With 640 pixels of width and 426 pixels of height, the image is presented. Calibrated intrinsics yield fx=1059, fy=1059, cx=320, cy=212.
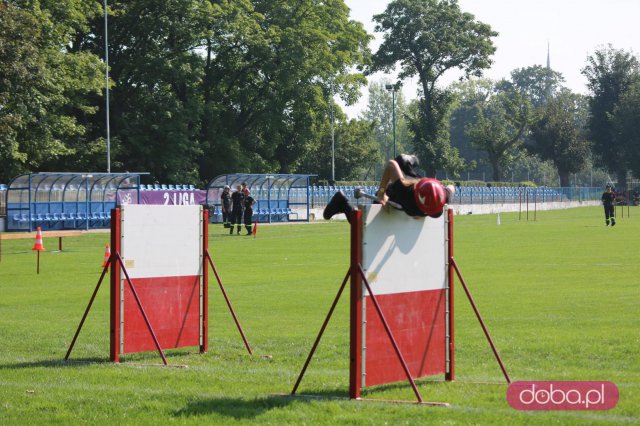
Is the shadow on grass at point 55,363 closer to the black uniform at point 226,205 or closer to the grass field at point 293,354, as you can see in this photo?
the grass field at point 293,354

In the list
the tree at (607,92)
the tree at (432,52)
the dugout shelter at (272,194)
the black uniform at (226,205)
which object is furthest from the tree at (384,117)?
the black uniform at (226,205)

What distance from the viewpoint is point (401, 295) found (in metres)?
9.23

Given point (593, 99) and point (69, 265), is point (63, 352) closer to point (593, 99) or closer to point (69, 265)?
point (69, 265)

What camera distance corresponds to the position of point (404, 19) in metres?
104

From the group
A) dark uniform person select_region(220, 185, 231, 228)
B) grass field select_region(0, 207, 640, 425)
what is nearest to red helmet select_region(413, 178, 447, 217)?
grass field select_region(0, 207, 640, 425)

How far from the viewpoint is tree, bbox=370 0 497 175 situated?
343 feet

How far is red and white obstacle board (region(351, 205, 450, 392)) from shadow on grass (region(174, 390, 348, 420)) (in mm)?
483

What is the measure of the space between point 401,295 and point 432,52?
320ft

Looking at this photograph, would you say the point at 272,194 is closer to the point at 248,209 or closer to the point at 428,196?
the point at 248,209

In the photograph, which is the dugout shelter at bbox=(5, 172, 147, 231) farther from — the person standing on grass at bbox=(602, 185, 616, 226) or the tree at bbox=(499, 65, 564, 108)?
the tree at bbox=(499, 65, 564, 108)

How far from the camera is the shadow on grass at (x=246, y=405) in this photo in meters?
8.38

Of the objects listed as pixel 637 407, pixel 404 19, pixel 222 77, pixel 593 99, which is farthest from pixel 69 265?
pixel 593 99

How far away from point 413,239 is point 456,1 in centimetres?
10014

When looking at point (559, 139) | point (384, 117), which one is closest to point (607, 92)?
point (559, 139)
